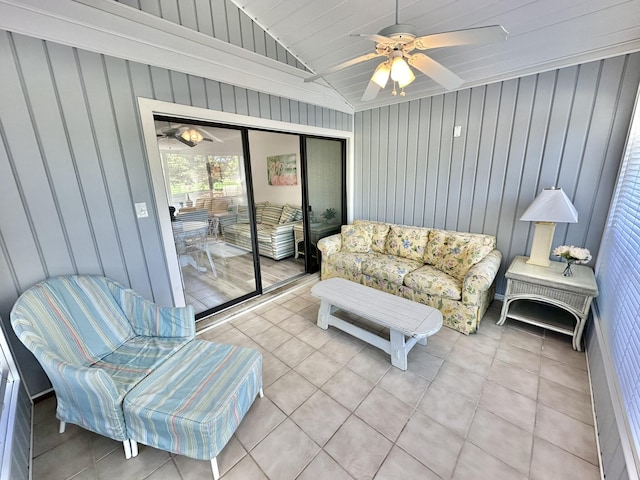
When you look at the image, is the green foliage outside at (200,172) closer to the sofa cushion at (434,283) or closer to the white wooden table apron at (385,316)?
the white wooden table apron at (385,316)

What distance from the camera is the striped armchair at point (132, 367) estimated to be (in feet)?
4.43

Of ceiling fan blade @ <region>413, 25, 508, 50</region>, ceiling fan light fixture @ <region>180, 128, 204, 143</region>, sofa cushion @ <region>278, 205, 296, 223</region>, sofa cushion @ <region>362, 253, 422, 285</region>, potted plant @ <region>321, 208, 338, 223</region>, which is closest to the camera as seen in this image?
ceiling fan blade @ <region>413, 25, 508, 50</region>

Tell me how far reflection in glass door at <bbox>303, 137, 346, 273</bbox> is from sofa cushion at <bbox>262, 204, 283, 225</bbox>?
1080 mm

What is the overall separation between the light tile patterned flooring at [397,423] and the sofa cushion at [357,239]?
149 cm

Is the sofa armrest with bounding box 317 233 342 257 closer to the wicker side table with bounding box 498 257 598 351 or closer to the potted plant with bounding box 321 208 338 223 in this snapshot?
the potted plant with bounding box 321 208 338 223

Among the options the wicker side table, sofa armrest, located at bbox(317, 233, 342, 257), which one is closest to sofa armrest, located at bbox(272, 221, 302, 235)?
sofa armrest, located at bbox(317, 233, 342, 257)

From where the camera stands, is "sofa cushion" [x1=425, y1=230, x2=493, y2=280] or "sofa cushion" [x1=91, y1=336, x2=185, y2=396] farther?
"sofa cushion" [x1=425, y1=230, x2=493, y2=280]

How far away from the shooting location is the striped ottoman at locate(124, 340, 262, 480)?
1312 mm

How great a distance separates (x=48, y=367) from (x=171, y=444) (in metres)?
0.77

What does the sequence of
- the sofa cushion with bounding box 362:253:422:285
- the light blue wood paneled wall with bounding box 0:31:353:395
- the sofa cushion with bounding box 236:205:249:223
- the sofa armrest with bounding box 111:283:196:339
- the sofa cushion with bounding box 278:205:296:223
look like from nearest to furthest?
A: the light blue wood paneled wall with bounding box 0:31:353:395 < the sofa armrest with bounding box 111:283:196:339 < the sofa cushion with bounding box 362:253:422:285 < the sofa cushion with bounding box 236:205:249:223 < the sofa cushion with bounding box 278:205:296:223

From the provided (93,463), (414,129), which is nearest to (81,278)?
(93,463)

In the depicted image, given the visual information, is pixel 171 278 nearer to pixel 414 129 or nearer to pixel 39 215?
pixel 39 215

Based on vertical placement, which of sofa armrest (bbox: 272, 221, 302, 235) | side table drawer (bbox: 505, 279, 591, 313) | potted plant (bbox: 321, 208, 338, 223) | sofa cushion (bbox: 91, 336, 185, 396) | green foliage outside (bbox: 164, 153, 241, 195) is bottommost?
sofa cushion (bbox: 91, 336, 185, 396)

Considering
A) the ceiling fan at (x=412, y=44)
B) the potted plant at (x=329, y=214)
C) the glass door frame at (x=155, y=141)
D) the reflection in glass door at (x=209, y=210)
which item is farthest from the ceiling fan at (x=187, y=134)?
the potted plant at (x=329, y=214)
